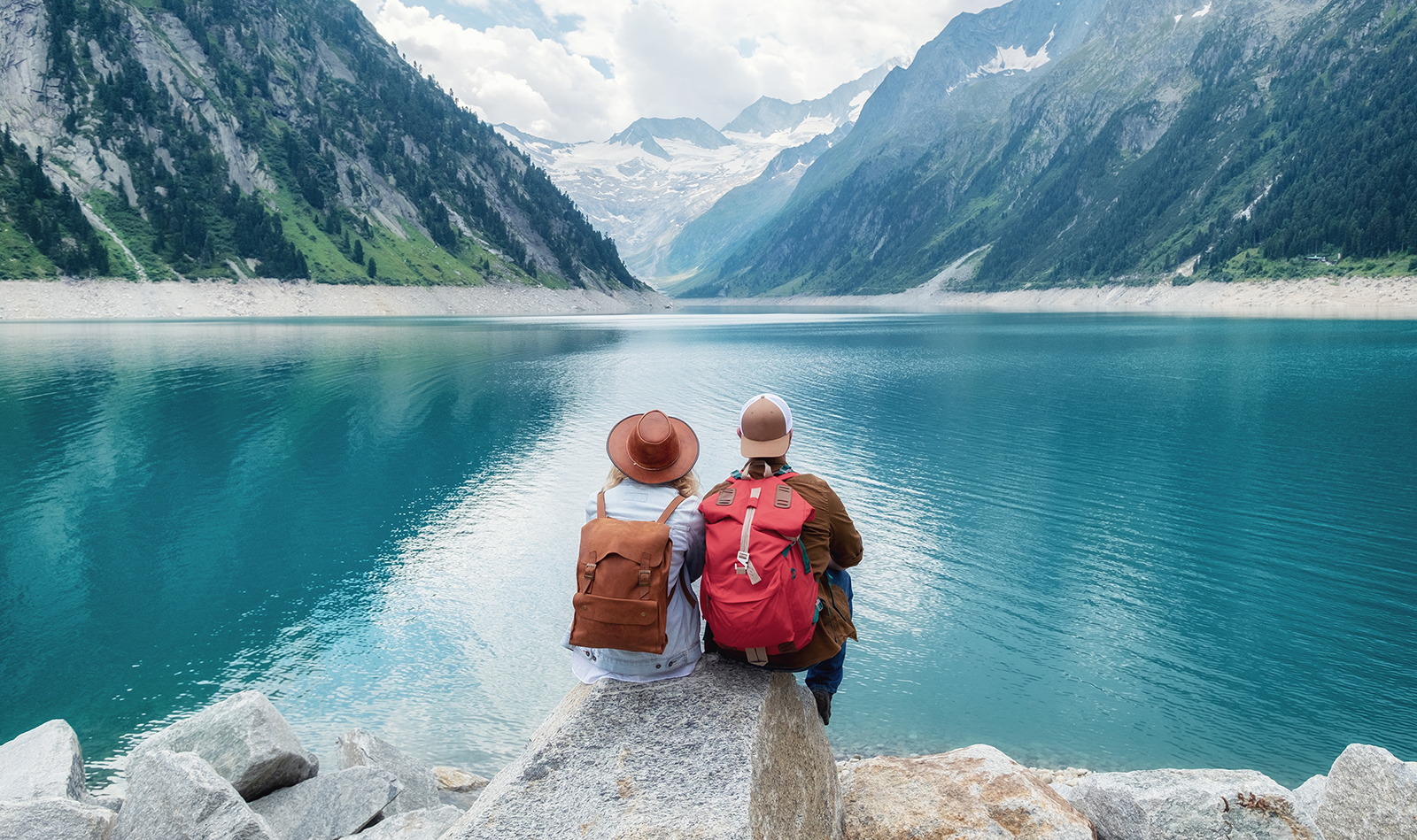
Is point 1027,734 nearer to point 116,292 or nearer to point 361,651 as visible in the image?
point 361,651

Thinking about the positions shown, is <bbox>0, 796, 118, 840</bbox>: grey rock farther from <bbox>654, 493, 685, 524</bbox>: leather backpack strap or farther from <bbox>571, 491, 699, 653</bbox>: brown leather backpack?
<bbox>654, 493, 685, 524</bbox>: leather backpack strap

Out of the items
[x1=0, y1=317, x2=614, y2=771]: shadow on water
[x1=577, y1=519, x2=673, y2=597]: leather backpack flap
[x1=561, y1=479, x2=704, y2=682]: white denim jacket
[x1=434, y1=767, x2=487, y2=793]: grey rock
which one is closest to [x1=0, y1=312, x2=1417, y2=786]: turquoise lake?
[x1=0, y1=317, x2=614, y2=771]: shadow on water

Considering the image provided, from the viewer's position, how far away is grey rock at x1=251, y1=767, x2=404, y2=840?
7.37 m

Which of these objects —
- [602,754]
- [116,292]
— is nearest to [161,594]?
[602,754]

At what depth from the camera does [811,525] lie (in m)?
5.50

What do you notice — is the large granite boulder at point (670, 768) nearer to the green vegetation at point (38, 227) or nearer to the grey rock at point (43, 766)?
the grey rock at point (43, 766)

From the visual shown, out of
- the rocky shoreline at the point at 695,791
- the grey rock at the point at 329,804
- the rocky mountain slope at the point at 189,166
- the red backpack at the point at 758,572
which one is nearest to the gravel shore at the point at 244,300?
the rocky mountain slope at the point at 189,166

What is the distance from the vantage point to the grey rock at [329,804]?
7.37 m

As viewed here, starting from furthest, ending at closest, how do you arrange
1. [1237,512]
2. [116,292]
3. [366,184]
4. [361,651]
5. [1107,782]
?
[366,184] < [116,292] < [1237,512] < [361,651] < [1107,782]

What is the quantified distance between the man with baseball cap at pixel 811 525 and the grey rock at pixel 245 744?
5.17 metres

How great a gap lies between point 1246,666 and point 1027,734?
5046mm

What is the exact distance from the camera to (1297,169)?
175125 millimetres

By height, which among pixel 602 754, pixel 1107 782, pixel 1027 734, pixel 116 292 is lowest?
pixel 1027 734

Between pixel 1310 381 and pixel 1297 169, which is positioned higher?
pixel 1297 169
